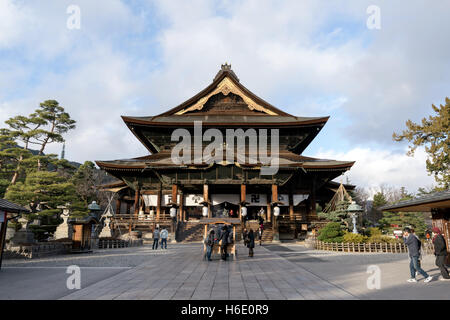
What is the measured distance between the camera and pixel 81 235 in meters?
17.0

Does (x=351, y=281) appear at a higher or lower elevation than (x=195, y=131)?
lower

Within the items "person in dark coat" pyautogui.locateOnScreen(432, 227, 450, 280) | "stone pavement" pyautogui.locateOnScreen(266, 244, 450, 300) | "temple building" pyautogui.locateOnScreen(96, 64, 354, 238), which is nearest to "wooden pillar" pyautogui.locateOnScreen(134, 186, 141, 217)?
"temple building" pyautogui.locateOnScreen(96, 64, 354, 238)

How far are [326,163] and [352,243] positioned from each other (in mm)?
12323

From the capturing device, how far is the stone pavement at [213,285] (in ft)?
21.4

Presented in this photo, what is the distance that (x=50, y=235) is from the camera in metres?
27.2

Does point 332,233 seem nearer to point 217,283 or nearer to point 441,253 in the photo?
point 441,253

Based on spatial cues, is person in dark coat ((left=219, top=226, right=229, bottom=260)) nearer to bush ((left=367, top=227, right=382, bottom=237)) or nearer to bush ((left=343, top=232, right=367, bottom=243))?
bush ((left=343, top=232, right=367, bottom=243))

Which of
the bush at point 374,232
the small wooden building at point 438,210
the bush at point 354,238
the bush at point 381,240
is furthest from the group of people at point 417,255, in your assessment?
the bush at point 374,232

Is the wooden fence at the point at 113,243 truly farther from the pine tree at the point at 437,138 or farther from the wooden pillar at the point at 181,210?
the pine tree at the point at 437,138

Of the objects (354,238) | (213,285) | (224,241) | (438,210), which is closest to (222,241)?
(224,241)

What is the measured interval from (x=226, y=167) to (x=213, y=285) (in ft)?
65.0
